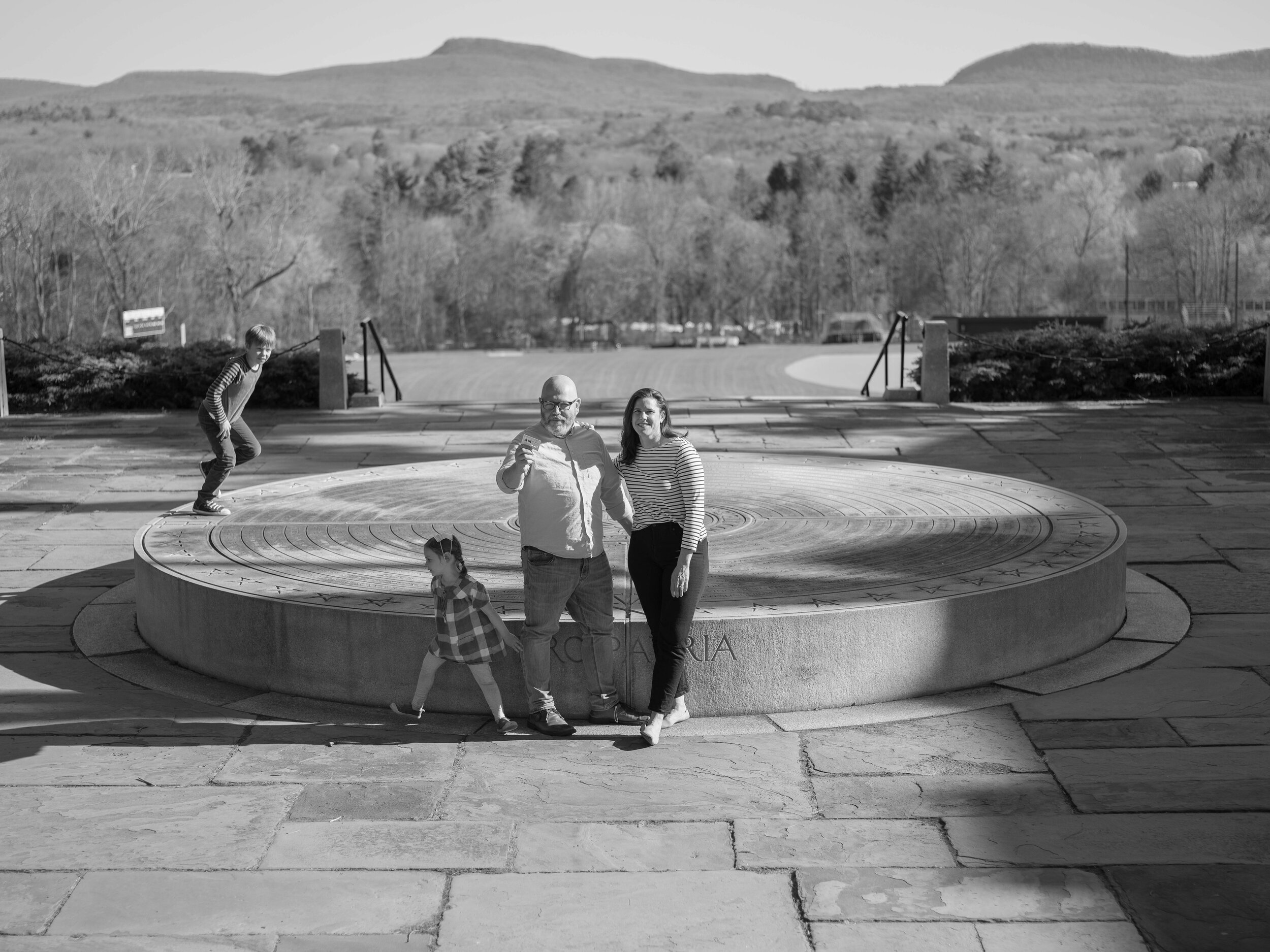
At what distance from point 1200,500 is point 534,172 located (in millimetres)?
129888

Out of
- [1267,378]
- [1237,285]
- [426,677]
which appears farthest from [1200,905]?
[1237,285]

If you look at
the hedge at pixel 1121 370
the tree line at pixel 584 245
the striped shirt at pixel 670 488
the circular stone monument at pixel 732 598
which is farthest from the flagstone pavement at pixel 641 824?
the tree line at pixel 584 245

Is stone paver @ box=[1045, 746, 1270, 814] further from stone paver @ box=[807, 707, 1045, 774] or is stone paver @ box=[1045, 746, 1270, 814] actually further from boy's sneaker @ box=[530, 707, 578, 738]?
boy's sneaker @ box=[530, 707, 578, 738]

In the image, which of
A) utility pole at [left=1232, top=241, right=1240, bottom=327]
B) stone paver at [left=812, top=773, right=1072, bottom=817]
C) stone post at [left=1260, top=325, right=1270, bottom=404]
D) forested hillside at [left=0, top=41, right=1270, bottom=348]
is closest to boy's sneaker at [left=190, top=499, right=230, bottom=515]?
stone paver at [left=812, top=773, right=1072, bottom=817]

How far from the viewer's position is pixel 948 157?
5871 inches

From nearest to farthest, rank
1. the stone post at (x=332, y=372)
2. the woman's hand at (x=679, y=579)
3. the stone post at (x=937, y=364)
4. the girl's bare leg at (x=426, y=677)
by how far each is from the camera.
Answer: the woman's hand at (x=679, y=579) < the girl's bare leg at (x=426, y=677) < the stone post at (x=332, y=372) < the stone post at (x=937, y=364)

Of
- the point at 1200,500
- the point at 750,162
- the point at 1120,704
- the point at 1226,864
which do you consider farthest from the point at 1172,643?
the point at 750,162

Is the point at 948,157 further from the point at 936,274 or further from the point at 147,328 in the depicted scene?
the point at 147,328

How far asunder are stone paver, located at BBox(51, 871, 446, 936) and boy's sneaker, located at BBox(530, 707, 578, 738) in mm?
1516

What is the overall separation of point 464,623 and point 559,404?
3.61 ft

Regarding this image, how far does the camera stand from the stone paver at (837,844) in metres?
5.14

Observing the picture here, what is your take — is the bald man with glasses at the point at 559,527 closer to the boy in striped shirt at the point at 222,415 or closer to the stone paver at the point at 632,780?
the stone paver at the point at 632,780

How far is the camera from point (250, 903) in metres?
4.84

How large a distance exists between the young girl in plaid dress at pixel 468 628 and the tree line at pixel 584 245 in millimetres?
55557
